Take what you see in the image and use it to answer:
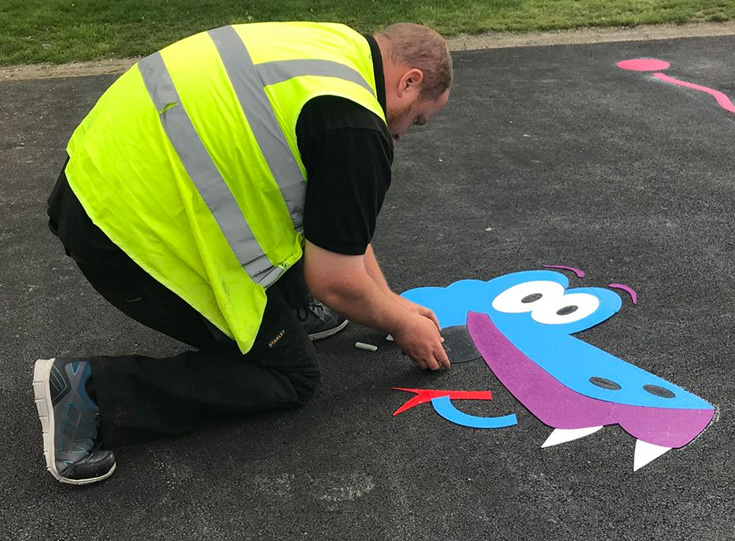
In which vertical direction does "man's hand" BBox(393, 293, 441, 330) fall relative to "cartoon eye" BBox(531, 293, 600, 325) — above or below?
above

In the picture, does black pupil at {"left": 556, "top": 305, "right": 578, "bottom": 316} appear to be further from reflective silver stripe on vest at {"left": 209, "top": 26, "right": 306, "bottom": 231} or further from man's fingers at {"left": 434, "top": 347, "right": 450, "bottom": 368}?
reflective silver stripe on vest at {"left": 209, "top": 26, "right": 306, "bottom": 231}

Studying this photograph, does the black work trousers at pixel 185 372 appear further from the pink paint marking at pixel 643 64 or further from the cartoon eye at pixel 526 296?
the pink paint marking at pixel 643 64

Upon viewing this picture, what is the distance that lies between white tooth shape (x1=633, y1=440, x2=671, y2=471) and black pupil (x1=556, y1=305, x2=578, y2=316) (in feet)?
2.18

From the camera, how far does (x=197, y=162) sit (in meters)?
1.66

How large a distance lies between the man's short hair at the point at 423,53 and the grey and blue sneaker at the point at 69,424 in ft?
4.15

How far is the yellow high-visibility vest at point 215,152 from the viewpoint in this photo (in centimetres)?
164

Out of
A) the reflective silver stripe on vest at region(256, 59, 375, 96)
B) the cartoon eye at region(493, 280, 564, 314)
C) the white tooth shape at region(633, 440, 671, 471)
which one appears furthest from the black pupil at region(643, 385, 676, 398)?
the reflective silver stripe on vest at region(256, 59, 375, 96)

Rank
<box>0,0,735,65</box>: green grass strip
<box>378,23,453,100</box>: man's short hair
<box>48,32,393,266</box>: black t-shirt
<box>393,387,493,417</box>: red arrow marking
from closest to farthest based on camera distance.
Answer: <box>48,32,393,266</box>: black t-shirt
<box>378,23,453,100</box>: man's short hair
<box>393,387,493,417</box>: red arrow marking
<box>0,0,735,65</box>: green grass strip

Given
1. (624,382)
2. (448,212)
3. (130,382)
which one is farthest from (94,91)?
(624,382)

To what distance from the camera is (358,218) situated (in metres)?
1.66

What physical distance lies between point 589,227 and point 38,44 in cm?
Result: 586

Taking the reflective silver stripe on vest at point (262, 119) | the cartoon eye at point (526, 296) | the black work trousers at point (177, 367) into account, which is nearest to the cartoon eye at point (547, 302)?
the cartoon eye at point (526, 296)

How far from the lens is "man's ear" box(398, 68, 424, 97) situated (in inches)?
66.9

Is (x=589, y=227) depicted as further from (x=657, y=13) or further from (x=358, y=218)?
(x=657, y=13)
